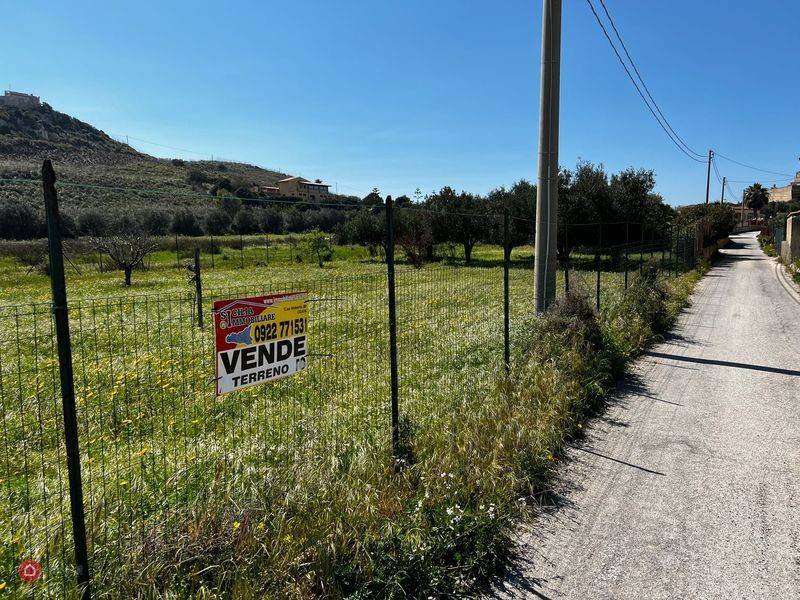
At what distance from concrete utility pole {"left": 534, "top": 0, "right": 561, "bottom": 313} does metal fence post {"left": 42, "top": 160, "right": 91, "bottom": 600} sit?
709 cm

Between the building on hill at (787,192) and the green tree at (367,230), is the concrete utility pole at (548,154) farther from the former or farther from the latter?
the building on hill at (787,192)

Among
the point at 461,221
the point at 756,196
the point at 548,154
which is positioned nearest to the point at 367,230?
the point at 461,221

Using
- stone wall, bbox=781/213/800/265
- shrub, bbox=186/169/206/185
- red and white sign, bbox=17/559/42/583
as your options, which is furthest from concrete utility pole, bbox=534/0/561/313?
shrub, bbox=186/169/206/185

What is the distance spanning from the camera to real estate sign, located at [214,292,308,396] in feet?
10.4

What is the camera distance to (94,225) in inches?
989

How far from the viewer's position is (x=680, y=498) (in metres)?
4.04

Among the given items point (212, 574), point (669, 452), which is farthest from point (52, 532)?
point (669, 452)

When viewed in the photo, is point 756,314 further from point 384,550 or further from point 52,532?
point 52,532

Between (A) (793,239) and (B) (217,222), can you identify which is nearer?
(A) (793,239)

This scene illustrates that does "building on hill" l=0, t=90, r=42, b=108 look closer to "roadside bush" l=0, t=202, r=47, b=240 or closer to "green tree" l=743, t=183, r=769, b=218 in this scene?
"roadside bush" l=0, t=202, r=47, b=240

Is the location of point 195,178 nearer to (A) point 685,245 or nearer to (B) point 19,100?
(B) point 19,100

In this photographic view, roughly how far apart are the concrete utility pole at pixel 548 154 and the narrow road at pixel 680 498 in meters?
2.17

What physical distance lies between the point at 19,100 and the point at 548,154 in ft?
470

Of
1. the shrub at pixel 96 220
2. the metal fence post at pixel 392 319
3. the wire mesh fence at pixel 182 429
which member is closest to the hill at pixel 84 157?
the shrub at pixel 96 220
